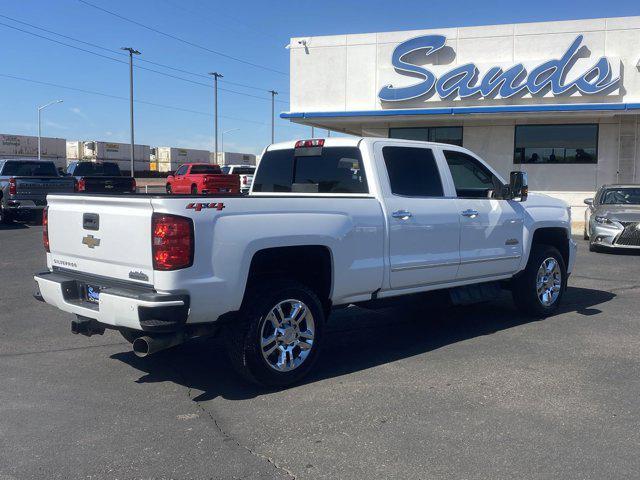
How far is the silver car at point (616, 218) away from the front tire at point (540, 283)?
20.5 feet

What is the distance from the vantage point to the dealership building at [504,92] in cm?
1845

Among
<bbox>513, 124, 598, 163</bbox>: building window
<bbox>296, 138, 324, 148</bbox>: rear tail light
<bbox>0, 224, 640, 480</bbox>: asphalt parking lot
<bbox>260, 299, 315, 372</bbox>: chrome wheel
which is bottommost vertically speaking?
<bbox>0, 224, 640, 480</bbox>: asphalt parking lot

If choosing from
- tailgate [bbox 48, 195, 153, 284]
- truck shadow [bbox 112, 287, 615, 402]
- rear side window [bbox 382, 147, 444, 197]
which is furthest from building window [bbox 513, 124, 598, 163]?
tailgate [bbox 48, 195, 153, 284]

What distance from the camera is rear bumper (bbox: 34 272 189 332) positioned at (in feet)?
14.7

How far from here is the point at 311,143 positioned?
668cm

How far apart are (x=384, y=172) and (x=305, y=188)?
37.0 inches

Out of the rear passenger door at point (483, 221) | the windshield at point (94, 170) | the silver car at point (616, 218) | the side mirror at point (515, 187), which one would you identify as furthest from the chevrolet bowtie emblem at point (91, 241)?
Result: the windshield at point (94, 170)

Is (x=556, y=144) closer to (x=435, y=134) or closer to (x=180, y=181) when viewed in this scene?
(x=435, y=134)

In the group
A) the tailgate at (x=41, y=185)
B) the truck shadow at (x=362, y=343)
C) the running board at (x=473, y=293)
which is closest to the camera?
the truck shadow at (x=362, y=343)

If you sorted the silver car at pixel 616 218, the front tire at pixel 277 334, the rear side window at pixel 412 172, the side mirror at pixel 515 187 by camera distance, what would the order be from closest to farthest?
the front tire at pixel 277 334 < the rear side window at pixel 412 172 < the side mirror at pixel 515 187 < the silver car at pixel 616 218

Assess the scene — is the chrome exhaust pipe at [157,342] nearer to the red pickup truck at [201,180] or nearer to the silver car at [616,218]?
the silver car at [616,218]

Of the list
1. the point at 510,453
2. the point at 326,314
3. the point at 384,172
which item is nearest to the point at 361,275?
the point at 326,314

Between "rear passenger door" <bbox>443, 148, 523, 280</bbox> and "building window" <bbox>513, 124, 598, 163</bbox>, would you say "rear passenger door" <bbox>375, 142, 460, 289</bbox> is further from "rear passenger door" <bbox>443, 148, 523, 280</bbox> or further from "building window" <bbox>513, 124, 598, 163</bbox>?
"building window" <bbox>513, 124, 598, 163</bbox>

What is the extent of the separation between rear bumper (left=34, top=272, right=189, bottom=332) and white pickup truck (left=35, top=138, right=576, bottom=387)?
0.04ft
